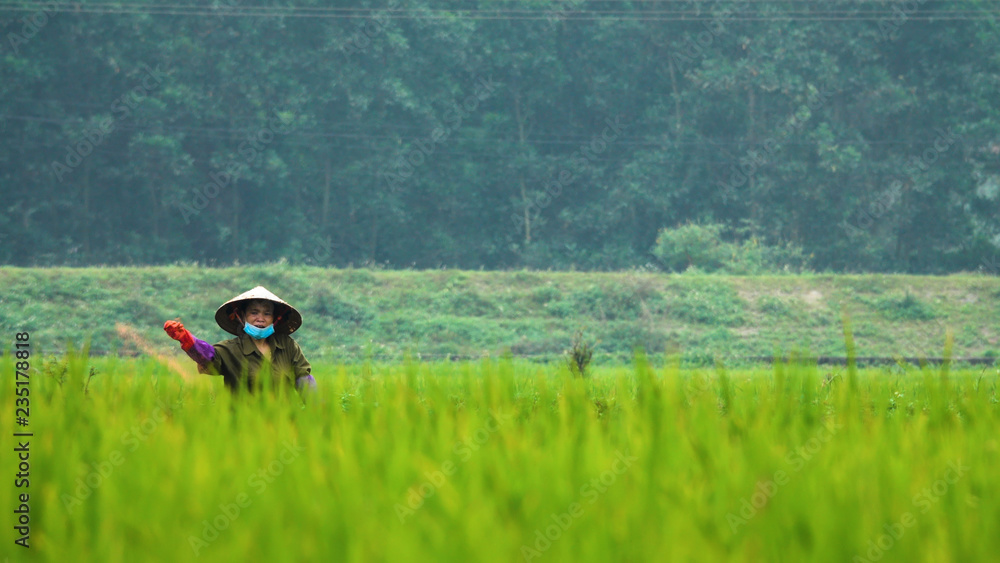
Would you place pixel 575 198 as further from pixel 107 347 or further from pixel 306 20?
pixel 107 347

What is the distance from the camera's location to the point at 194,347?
203 inches

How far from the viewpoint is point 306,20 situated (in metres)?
42.7

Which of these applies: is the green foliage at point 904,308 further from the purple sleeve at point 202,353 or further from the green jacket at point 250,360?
the purple sleeve at point 202,353

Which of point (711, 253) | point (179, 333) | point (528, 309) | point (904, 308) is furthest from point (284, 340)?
point (711, 253)

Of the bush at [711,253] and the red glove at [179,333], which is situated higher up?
the bush at [711,253]

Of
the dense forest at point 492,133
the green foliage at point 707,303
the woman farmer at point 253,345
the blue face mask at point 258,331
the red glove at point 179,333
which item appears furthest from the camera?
the dense forest at point 492,133

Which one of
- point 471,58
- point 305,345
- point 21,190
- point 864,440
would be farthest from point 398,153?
point 864,440

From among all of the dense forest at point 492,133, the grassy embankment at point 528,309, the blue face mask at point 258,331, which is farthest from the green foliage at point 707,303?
the blue face mask at point 258,331

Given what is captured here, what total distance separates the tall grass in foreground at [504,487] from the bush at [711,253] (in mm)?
31424

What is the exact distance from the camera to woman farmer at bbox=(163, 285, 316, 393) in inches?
210

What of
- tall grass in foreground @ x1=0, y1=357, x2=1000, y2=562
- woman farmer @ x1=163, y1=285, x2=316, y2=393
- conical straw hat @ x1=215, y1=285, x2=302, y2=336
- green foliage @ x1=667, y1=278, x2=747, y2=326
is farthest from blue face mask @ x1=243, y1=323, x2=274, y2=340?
green foliage @ x1=667, y1=278, x2=747, y2=326

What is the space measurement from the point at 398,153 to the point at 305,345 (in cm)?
1724

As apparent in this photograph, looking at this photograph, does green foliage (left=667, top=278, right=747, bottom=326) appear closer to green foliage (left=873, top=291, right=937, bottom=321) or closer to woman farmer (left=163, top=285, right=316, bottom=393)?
green foliage (left=873, top=291, right=937, bottom=321)

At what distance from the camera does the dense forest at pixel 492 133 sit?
4003 centimetres
